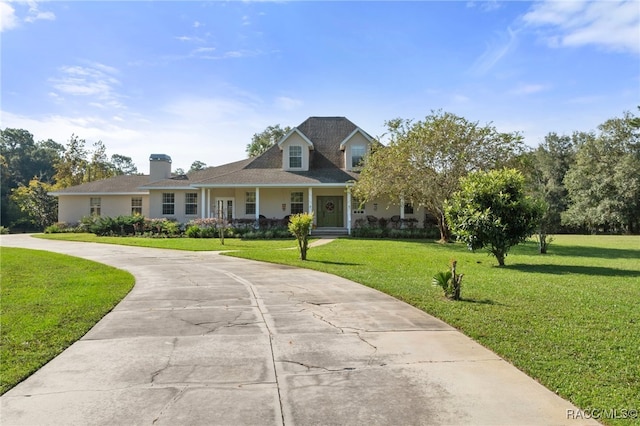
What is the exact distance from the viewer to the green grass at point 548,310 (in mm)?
3791

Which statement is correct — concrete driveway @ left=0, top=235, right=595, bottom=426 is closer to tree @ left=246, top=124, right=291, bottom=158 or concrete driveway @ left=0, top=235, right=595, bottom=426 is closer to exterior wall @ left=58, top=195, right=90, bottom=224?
exterior wall @ left=58, top=195, right=90, bottom=224

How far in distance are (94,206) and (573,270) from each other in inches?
1176

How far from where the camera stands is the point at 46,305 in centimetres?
674

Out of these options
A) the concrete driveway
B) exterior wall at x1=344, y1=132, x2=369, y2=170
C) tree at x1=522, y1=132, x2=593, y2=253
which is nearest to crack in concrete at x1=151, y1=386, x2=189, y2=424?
the concrete driveway

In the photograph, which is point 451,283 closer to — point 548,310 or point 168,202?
point 548,310

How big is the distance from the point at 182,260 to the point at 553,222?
1685 inches

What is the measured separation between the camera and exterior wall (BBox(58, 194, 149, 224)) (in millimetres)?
29516

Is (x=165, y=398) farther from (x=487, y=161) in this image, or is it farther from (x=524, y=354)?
(x=487, y=161)

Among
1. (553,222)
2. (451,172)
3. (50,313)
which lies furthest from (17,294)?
(553,222)

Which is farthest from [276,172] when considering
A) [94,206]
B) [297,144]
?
[94,206]

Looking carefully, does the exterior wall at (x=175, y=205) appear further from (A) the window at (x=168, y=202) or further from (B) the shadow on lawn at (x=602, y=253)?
(B) the shadow on lawn at (x=602, y=253)

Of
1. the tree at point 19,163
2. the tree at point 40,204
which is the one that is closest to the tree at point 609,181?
the tree at point 40,204

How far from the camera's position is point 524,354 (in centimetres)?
437

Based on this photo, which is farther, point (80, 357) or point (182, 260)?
point (182, 260)
